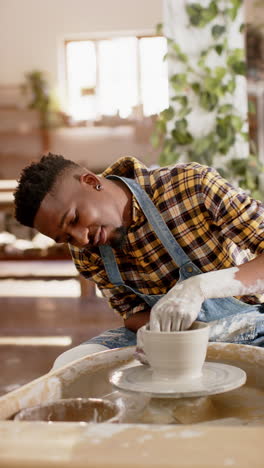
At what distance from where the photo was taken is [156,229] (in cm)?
157

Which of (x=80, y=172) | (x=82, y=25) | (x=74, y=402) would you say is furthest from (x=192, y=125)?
(x=82, y=25)

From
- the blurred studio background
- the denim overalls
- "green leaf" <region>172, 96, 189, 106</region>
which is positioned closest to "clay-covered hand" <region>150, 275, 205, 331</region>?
the denim overalls

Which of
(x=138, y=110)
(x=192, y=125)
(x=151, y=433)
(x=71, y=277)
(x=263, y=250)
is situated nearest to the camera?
(x=151, y=433)

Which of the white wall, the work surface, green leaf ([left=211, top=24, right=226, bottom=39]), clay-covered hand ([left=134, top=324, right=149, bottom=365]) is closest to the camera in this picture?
the work surface

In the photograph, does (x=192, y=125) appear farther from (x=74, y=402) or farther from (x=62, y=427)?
(x=62, y=427)

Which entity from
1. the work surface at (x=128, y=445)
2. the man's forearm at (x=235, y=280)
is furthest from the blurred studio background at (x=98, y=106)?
the work surface at (x=128, y=445)

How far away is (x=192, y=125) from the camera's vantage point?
3400 millimetres

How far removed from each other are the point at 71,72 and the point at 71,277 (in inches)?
98.8

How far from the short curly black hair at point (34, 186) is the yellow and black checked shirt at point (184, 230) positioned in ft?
0.69

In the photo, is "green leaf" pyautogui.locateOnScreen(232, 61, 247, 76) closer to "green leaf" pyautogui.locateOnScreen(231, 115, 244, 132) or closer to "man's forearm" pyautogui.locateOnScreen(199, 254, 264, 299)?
"green leaf" pyautogui.locateOnScreen(231, 115, 244, 132)

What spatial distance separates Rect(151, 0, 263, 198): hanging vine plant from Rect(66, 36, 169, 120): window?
A: 11.0ft

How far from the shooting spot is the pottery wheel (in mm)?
985

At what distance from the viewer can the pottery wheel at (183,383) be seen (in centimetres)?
98

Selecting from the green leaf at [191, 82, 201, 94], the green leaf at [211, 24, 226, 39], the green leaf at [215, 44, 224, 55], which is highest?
the green leaf at [211, 24, 226, 39]
